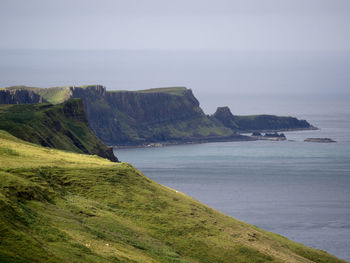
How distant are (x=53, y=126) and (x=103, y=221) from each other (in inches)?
3911

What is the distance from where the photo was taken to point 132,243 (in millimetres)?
70375

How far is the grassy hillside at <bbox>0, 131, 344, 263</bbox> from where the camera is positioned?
54.6 metres

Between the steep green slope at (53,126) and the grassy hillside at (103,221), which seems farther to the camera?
the steep green slope at (53,126)

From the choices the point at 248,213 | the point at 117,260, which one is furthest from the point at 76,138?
the point at 117,260

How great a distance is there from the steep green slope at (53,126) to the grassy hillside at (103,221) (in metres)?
30.7

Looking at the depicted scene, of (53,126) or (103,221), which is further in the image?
(53,126)

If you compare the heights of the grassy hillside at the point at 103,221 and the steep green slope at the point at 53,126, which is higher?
the steep green slope at the point at 53,126

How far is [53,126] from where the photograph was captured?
17200 centimetres

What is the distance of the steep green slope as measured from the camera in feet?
494

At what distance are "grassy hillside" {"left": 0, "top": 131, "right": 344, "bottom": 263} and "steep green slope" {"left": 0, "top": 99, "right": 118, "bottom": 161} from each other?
30.7 metres

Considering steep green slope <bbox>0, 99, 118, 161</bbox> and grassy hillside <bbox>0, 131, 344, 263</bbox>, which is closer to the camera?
grassy hillside <bbox>0, 131, 344, 263</bbox>

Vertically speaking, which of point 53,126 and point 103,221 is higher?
point 53,126

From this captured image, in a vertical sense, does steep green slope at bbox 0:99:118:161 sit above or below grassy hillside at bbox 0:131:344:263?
above

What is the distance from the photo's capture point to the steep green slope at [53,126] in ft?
494
